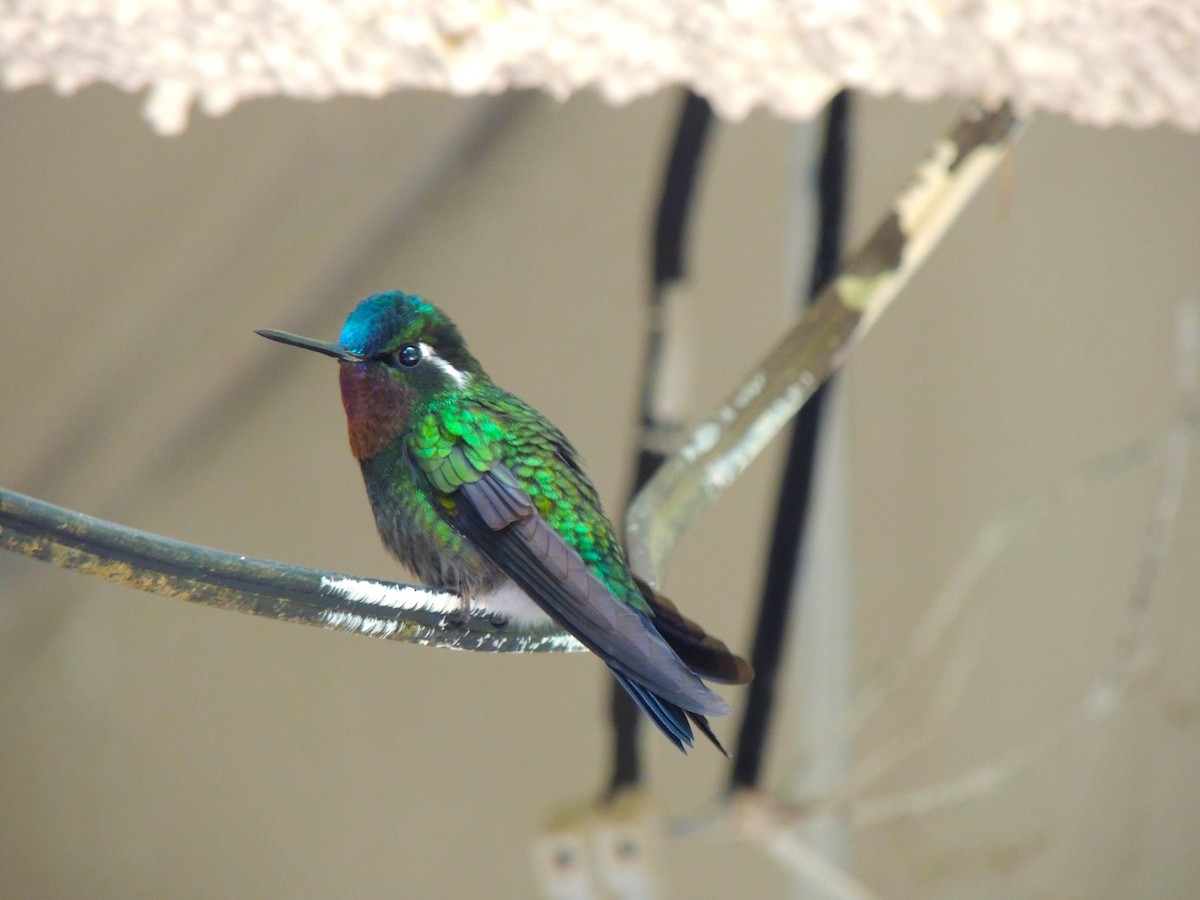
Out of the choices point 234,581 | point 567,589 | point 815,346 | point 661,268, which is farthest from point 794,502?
point 234,581

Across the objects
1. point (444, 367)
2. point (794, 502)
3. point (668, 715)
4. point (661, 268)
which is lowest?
point (794, 502)

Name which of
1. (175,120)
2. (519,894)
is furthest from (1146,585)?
(175,120)

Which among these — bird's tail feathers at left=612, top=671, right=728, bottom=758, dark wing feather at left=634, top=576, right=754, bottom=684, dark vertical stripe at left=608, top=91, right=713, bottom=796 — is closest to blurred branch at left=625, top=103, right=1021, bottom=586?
dark wing feather at left=634, top=576, right=754, bottom=684

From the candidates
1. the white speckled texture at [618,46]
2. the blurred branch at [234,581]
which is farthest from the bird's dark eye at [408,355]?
the white speckled texture at [618,46]

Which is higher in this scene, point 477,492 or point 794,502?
point 477,492

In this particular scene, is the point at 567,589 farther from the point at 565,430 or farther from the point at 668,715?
the point at 565,430

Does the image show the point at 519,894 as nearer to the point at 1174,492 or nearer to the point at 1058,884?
the point at 1058,884
